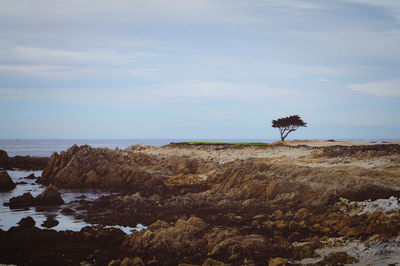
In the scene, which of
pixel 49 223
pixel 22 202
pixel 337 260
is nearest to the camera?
pixel 337 260

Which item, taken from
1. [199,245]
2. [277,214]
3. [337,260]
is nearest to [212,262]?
[199,245]

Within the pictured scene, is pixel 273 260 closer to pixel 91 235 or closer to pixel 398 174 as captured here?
pixel 91 235

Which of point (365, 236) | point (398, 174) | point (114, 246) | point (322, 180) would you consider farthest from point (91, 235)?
point (398, 174)

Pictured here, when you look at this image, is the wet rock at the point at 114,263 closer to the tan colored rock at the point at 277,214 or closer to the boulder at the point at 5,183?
the tan colored rock at the point at 277,214

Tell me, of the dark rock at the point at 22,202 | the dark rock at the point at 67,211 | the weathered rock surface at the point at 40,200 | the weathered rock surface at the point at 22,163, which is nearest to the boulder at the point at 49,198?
the weathered rock surface at the point at 40,200

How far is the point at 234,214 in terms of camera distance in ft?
51.3

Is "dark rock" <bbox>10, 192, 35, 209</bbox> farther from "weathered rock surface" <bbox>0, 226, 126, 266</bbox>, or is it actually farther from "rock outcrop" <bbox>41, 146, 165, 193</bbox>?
"rock outcrop" <bbox>41, 146, 165, 193</bbox>

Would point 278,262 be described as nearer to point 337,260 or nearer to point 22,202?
point 337,260

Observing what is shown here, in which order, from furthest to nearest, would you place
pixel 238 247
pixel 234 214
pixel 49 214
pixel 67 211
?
pixel 67 211 → pixel 49 214 → pixel 234 214 → pixel 238 247

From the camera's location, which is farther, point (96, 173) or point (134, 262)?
point (96, 173)

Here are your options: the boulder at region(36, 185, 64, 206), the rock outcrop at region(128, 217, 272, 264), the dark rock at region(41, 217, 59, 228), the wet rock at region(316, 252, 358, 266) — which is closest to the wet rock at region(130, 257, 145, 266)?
the rock outcrop at region(128, 217, 272, 264)

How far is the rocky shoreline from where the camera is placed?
10695 millimetres

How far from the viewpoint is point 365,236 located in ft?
37.2

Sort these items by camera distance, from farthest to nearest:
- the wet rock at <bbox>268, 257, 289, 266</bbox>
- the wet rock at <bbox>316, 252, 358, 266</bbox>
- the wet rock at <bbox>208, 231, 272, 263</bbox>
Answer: the wet rock at <bbox>208, 231, 272, 263</bbox>, the wet rock at <bbox>268, 257, 289, 266</bbox>, the wet rock at <bbox>316, 252, 358, 266</bbox>
